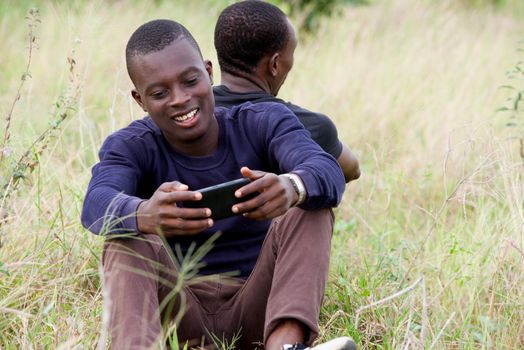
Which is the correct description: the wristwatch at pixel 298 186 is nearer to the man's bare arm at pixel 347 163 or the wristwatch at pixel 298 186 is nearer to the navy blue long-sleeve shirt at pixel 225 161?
the navy blue long-sleeve shirt at pixel 225 161

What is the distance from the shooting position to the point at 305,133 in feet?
10.2

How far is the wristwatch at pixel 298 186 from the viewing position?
2811 millimetres

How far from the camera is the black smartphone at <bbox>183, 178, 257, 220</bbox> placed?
2.71 metres

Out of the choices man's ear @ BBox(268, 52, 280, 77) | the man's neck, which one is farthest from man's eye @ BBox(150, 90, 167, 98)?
man's ear @ BBox(268, 52, 280, 77)

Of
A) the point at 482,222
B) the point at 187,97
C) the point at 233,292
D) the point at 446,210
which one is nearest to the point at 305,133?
the point at 187,97

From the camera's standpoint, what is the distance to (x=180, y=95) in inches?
123

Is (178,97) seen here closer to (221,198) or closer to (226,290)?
(221,198)

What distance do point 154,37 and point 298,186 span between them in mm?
842

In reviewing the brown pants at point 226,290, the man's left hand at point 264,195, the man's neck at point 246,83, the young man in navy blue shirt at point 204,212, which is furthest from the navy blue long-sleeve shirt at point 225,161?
the man's neck at point 246,83

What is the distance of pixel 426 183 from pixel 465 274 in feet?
4.58

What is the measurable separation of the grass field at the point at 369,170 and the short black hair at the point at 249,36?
565 millimetres

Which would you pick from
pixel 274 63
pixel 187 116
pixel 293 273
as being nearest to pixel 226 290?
pixel 293 273

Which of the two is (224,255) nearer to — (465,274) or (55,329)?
(55,329)

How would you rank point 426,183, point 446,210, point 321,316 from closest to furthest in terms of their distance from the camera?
point 321,316
point 446,210
point 426,183
